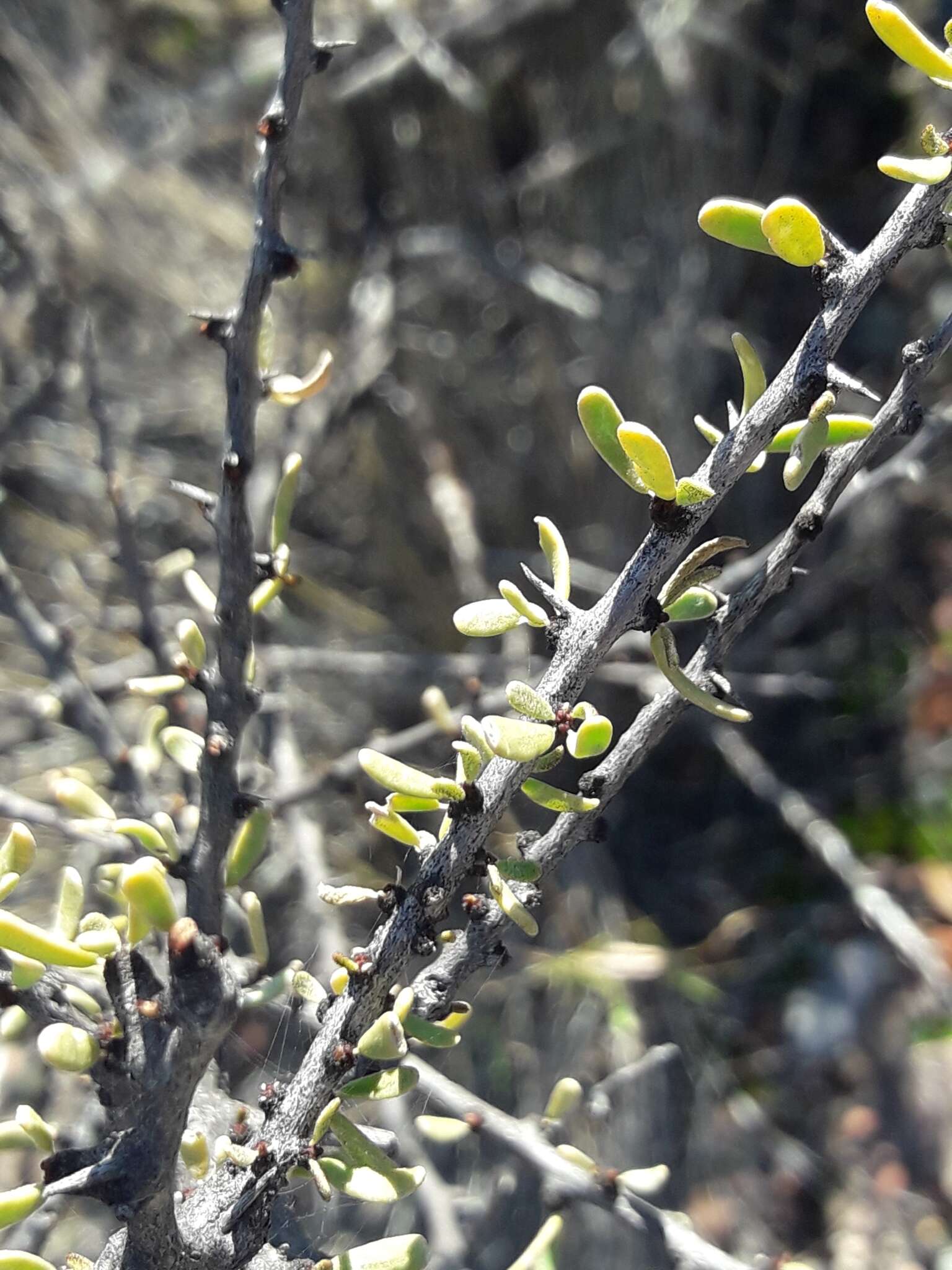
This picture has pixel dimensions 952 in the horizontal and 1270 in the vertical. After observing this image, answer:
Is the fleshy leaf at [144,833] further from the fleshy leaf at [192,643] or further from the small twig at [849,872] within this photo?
the small twig at [849,872]

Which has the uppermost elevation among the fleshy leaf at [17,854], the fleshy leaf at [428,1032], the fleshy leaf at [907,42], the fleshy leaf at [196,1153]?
the fleshy leaf at [907,42]

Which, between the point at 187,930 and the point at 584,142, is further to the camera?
the point at 584,142

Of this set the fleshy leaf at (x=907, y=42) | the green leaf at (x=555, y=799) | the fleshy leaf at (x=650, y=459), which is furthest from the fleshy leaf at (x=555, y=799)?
the fleshy leaf at (x=907, y=42)

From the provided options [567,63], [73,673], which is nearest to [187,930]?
[73,673]

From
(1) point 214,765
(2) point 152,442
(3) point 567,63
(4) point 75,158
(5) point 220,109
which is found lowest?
(1) point 214,765

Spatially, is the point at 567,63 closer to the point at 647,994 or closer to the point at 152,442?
the point at 152,442

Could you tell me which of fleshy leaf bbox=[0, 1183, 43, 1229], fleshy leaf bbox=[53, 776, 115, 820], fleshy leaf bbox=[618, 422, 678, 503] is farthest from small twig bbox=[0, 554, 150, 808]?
fleshy leaf bbox=[618, 422, 678, 503]
